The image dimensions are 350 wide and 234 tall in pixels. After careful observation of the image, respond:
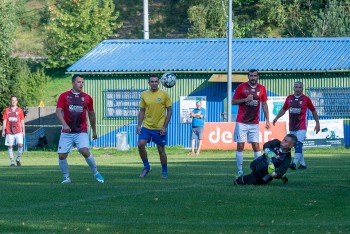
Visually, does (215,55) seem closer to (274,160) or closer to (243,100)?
(243,100)

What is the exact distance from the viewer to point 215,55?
44.5 m

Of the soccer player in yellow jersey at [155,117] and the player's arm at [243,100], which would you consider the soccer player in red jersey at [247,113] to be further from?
the soccer player in yellow jersey at [155,117]

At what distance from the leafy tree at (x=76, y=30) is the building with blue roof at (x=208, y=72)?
17595mm

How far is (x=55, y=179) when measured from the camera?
18.8 meters

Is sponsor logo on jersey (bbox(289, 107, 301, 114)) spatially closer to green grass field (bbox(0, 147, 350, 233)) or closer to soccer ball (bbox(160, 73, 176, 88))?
green grass field (bbox(0, 147, 350, 233))

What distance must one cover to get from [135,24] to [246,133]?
5327 centimetres

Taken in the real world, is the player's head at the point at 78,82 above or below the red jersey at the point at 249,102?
above

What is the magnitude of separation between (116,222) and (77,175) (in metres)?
9.00

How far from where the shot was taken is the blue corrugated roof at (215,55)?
42531 millimetres

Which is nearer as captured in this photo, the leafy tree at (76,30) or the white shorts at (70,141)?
the white shorts at (70,141)

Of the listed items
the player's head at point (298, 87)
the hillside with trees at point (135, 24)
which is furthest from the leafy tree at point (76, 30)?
the player's head at point (298, 87)

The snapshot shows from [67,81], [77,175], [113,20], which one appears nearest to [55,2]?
[113,20]

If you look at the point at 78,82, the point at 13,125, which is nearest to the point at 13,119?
the point at 13,125

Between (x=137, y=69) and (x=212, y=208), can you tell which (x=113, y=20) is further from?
(x=212, y=208)
